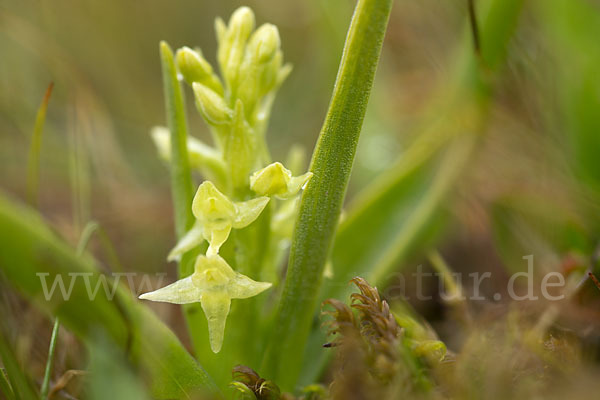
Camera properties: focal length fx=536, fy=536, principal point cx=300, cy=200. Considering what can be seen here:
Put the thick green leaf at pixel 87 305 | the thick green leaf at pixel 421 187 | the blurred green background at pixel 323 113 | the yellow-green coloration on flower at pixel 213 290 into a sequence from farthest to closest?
the blurred green background at pixel 323 113
the thick green leaf at pixel 421 187
the yellow-green coloration on flower at pixel 213 290
the thick green leaf at pixel 87 305

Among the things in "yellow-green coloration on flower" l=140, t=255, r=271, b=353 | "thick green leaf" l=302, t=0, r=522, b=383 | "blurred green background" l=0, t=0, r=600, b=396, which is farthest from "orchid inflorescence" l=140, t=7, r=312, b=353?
"blurred green background" l=0, t=0, r=600, b=396

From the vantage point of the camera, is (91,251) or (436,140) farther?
(91,251)

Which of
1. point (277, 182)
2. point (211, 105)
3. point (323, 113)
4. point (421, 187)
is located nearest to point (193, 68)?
point (211, 105)

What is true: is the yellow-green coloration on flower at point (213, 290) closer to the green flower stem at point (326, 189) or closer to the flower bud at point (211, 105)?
the green flower stem at point (326, 189)

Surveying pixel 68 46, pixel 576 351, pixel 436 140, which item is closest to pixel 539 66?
pixel 436 140

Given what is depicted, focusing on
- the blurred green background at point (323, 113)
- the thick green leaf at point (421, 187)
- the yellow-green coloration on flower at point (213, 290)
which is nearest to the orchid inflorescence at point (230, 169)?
the yellow-green coloration on flower at point (213, 290)

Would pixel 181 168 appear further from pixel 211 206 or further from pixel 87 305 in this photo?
pixel 87 305

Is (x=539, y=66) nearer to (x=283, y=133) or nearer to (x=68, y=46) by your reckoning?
(x=283, y=133)
